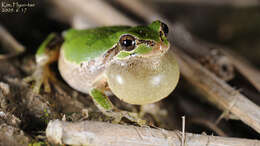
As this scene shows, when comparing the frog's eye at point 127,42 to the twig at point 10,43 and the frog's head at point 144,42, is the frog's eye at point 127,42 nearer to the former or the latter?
the frog's head at point 144,42

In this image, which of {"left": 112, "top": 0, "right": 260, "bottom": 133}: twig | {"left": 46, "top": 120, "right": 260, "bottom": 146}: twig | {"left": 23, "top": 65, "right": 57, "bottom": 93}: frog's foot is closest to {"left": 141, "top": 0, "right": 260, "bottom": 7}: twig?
{"left": 112, "top": 0, "right": 260, "bottom": 133}: twig

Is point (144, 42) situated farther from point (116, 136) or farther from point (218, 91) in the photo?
point (218, 91)

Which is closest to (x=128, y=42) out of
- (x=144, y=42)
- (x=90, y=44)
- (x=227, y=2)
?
(x=144, y=42)

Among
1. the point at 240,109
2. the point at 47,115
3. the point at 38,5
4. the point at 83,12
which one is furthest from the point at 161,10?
the point at 47,115

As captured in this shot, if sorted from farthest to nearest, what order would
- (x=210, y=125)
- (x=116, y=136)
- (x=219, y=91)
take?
(x=210, y=125), (x=219, y=91), (x=116, y=136)

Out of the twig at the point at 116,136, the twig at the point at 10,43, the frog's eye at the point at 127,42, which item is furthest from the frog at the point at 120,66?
the twig at the point at 10,43
